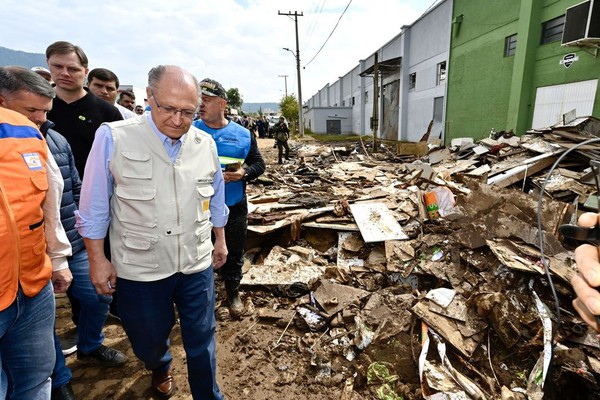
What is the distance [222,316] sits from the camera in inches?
136

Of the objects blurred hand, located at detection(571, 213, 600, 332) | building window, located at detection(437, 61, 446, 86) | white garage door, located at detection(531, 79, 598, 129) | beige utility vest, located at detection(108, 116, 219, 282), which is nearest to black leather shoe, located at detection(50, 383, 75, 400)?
beige utility vest, located at detection(108, 116, 219, 282)

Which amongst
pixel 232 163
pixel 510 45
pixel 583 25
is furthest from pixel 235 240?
pixel 510 45

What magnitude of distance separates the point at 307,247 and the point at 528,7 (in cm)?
1252

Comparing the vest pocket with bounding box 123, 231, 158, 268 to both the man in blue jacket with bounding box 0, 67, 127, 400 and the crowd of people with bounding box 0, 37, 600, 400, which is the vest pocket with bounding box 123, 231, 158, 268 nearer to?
the crowd of people with bounding box 0, 37, 600, 400

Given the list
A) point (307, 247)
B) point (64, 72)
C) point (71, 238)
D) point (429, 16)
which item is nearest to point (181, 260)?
point (71, 238)

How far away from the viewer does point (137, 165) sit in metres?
1.76

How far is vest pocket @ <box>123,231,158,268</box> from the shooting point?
1.81 metres

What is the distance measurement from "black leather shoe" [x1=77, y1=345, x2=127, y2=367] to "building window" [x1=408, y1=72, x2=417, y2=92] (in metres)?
21.9

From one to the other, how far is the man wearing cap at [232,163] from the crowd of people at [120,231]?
2.77 feet

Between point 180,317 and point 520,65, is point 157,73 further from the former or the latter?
point 520,65

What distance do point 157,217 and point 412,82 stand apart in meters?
22.7

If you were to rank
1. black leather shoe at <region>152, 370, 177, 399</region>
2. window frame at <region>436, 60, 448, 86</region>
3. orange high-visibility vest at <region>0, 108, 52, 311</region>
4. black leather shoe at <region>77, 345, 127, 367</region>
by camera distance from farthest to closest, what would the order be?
window frame at <region>436, 60, 448, 86</region>, black leather shoe at <region>77, 345, 127, 367</region>, black leather shoe at <region>152, 370, 177, 399</region>, orange high-visibility vest at <region>0, 108, 52, 311</region>

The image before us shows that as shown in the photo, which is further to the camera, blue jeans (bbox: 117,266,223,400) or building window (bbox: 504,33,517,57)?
building window (bbox: 504,33,517,57)

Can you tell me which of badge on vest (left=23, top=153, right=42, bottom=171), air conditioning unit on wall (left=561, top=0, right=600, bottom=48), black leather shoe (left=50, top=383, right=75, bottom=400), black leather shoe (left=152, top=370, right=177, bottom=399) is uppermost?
air conditioning unit on wall (left=561, top=0, right=600, bottom=48)
